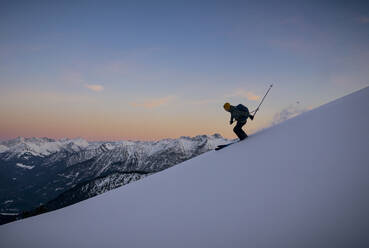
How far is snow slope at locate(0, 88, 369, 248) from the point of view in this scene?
→ 227cm

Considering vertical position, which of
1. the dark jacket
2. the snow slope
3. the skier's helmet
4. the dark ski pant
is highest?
the skier's helmet

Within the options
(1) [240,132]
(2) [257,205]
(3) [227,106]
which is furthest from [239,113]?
(2) [257,205]

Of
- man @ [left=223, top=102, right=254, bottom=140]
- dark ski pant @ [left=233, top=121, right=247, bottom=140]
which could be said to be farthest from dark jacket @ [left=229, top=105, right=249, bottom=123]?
dark ski pant @ [left=233, top=121, right=247, bottom=140]

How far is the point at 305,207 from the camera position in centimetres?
254

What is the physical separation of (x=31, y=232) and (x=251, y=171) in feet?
19.2

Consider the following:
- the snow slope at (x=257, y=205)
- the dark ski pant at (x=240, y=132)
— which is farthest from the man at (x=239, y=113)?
the snow slope at (x=257, y=205)

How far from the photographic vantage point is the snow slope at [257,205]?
227cm

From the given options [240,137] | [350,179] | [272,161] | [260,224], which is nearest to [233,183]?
[272,161]

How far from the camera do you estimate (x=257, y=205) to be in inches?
119

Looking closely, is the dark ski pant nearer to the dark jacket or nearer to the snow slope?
the dark jacket

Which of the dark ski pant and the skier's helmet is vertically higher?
the skier's helmet

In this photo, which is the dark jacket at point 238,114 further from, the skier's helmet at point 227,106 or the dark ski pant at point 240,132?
the dark ski pant at point 240,132

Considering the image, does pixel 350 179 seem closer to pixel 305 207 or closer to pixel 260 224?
pixel 305 207

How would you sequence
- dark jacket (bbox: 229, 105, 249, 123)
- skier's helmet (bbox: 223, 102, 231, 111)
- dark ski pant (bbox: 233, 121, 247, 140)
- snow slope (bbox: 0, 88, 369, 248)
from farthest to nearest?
dark ski pant (bbox: 233, 121, 247, 140) < skier's helmet (bbox: 223, 102, 231, 111) < dark jacket (bbox: 229, 105, 249, 123) < snow slope (bbox: 0, 88, 369, 248)
